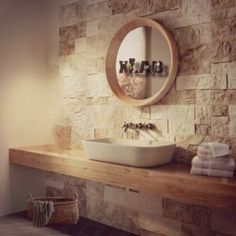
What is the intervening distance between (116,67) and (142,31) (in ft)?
1.38

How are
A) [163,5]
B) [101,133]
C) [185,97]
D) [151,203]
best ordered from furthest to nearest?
[101,133] < [151,203] < [163,5] < [185,97]

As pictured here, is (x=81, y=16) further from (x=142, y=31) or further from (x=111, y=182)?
(x=111, y=182)

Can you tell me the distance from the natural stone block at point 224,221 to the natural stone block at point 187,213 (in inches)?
2.0

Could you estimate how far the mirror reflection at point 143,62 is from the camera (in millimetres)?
2926

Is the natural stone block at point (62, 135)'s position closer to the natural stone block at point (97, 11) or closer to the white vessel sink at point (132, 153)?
the white vessel sink at point (132, 153)

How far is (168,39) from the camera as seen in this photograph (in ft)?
9.24

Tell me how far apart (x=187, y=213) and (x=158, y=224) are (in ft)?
1.03

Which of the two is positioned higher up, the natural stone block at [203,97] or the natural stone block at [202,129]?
the natural stone block at [203,97]

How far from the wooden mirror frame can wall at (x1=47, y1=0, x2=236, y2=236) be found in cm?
6

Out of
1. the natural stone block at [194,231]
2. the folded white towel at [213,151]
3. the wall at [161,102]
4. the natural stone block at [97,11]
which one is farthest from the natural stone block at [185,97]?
the natural stone block at [97,11]

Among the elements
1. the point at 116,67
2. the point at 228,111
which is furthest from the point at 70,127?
the point at 228,111

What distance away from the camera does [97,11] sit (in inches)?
136

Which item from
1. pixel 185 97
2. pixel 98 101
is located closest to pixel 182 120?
pixel 185 97

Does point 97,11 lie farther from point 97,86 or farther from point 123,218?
point 123,218
